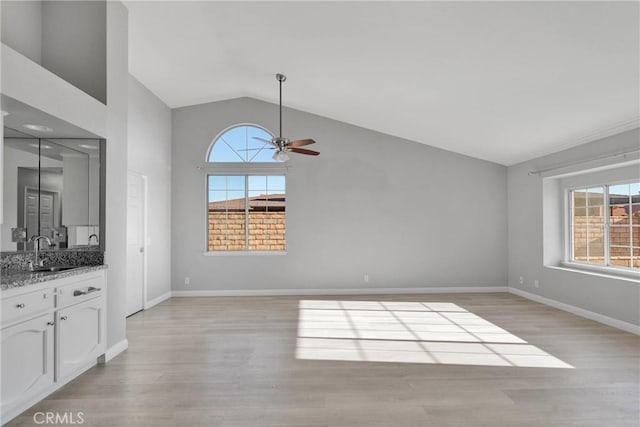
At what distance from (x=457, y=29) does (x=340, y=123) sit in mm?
3390

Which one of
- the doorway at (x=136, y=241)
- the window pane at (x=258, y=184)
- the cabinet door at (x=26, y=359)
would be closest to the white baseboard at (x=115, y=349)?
the cabinet door at (x=26, y=359)

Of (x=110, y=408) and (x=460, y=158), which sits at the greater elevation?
(x=460, y=158)

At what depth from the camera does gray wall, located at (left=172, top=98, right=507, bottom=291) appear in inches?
246

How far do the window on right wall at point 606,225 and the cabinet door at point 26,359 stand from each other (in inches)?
235

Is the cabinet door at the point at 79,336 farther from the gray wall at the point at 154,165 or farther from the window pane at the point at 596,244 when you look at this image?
the window pane at the point at 596,244

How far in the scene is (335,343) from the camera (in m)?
3.71

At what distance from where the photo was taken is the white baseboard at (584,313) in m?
4.03

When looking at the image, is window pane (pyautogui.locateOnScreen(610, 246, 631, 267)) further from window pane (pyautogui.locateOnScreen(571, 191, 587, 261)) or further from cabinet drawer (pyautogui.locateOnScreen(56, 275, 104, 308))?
cabinet drawer (pyautogui.locateOnScreen(56, 275, 104, 308))

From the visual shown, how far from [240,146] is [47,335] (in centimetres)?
444

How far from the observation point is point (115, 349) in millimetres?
3338

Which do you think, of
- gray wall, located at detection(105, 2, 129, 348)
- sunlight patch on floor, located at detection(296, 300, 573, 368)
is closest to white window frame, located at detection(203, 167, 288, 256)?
sunlight patch on floor, located at detection(296, 300, 573, 368)

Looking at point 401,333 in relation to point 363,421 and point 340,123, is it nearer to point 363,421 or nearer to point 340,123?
point 363,421

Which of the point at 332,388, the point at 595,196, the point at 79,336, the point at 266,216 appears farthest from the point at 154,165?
the point at 595,196

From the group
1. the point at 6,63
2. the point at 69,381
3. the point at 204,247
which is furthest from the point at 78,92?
the point at 204,247
